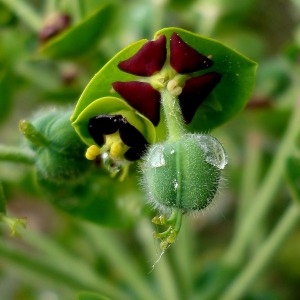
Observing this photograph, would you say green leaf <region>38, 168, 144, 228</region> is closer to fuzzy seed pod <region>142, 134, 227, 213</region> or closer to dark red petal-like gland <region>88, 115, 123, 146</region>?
dark red petal-like gland <region>88, 115, 123, 146</region>

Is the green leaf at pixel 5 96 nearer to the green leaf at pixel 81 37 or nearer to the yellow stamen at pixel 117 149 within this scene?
the green leaf at pixel 81 37

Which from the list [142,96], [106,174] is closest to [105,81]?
[142,96]

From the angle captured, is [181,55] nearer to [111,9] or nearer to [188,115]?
[188,115]

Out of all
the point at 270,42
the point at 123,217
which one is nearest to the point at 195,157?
A: the point at 123,217

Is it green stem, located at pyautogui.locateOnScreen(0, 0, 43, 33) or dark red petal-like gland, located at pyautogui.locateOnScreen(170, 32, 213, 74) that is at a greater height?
green stem, located at pyautogui.locateOnScreen(0, 0, 43, 33)

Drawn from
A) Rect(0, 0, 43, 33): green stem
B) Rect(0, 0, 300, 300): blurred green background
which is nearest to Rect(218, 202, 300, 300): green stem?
Rect(0, 0, 300, 300): blurred green background

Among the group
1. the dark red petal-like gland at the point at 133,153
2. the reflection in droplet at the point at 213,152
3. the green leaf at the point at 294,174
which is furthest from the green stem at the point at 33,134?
the green leaf at the point at 294,174

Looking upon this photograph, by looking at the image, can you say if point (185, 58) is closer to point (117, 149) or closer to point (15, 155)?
point (117, 149)
